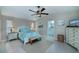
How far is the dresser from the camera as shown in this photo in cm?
208

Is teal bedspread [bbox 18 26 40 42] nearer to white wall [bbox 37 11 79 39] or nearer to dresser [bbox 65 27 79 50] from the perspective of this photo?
white wall [bbox 37 11 79 39]

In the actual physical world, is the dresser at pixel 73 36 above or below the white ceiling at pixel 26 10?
below

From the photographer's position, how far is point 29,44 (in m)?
2.11

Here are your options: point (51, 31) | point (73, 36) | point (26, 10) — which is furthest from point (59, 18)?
point (26, 10)

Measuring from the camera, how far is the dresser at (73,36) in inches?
81.7

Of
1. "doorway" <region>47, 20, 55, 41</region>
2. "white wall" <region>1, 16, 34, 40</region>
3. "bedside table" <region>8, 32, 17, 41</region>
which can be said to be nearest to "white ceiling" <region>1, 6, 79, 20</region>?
"white wall" <region>1, 16, 34, 40</region>

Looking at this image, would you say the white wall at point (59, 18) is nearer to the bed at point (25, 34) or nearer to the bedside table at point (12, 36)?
the bed at point (25, 34)

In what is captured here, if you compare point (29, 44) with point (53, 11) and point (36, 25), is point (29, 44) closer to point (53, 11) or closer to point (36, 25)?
point (36, 25)

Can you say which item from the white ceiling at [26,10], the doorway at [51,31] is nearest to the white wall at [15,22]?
the white ceiling at [26,10]

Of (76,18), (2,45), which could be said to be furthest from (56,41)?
(2,45)

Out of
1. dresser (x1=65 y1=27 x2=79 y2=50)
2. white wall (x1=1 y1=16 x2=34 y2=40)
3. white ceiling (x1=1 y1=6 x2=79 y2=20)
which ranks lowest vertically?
dresser (x1=65 y1=27 x2=79 y2=50)

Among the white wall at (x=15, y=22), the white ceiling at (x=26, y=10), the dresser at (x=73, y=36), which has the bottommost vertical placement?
the dresser at (x=73, y=36)
